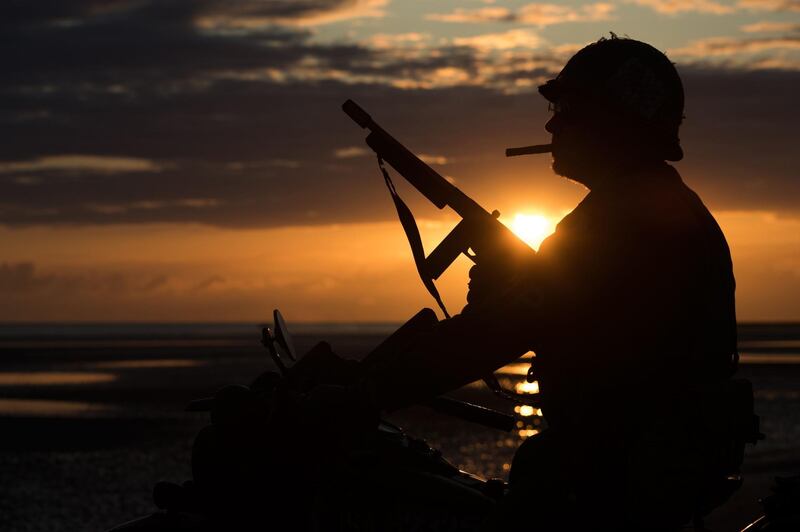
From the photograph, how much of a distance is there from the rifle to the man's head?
1.49ft

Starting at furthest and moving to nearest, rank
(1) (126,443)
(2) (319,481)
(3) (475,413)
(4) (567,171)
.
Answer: (1) (126,443)
(3) (475,413)
(4) (567,171)
(2) (319,481)

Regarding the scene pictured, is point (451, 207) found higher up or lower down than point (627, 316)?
higher up

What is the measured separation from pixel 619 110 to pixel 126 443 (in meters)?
30.2

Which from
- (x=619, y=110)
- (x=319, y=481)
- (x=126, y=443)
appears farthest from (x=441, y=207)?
(x=126, y=443)

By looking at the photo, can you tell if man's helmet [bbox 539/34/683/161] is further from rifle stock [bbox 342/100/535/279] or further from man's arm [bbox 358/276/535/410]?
man's arm [bbox 358/276/535/410]

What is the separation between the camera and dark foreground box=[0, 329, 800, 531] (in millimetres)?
20109

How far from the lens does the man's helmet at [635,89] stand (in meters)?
3.96

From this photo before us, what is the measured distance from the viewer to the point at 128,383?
61344mm

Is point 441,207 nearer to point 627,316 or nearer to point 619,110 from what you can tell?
point 619,110

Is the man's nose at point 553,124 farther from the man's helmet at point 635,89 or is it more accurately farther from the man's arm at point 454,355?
the man's arm at point 454,355

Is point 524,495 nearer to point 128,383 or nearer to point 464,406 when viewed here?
point 464,406

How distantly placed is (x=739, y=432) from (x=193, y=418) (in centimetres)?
3807

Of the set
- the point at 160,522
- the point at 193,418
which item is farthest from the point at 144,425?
the point at 160,522

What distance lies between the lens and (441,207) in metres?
5.22
